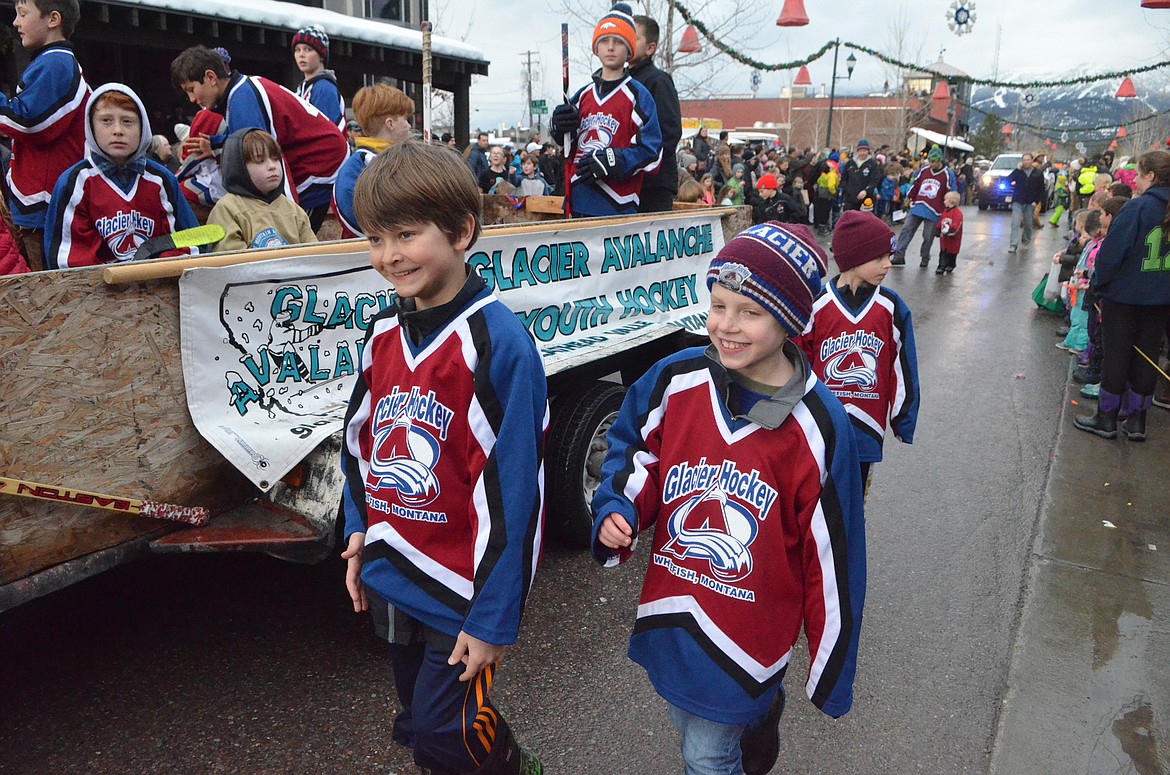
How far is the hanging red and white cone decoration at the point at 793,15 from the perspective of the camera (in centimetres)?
1369

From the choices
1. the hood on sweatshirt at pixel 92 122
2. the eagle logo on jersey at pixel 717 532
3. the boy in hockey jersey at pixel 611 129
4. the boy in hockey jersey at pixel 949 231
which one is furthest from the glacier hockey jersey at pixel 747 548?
the boy in hockey jersey at pixel 949 231

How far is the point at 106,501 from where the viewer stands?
2568mm

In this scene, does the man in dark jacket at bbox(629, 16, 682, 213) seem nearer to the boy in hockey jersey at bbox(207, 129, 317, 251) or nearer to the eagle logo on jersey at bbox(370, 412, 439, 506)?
the boy in hockey jersey at bbox(207, 129, 317, 251)

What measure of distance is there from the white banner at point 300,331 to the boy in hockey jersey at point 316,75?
7.16 feet

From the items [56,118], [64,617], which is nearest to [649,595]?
[64,617]

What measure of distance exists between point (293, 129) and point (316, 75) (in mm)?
917

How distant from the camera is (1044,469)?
5.66 m

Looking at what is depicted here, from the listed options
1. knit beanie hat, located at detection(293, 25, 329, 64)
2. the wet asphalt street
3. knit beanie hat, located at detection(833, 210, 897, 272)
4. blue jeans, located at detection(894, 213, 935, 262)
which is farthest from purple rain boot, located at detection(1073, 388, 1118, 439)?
blue jeans, located at detection(894, 213, 935, 262)

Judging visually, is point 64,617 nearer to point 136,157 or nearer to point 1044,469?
point 136,157

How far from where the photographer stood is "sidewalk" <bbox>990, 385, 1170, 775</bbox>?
296 centimetres

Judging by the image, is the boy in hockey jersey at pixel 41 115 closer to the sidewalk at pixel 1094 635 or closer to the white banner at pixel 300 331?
the white banner at pixel 300 331

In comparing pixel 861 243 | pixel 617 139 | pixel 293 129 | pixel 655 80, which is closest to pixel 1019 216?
pixel 655 80

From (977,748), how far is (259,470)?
252 centimetres

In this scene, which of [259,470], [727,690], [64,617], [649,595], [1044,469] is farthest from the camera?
[1044,469]
